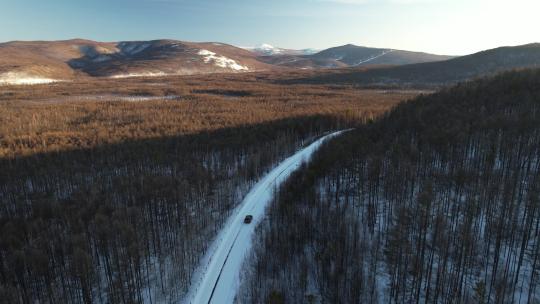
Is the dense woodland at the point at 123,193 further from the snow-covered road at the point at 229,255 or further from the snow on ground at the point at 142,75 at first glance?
the snow on ground at the point at 142,75

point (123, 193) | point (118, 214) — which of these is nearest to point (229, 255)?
point (118, 214)

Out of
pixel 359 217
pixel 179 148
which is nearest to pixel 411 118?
pixel 359 217

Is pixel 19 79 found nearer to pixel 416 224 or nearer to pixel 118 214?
pixel 118 214

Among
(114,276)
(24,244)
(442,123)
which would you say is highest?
(442,123)

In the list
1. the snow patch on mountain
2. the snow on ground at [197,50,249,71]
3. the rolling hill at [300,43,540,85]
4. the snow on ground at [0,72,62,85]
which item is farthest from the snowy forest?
the snow on ground at [197,50,249,71]

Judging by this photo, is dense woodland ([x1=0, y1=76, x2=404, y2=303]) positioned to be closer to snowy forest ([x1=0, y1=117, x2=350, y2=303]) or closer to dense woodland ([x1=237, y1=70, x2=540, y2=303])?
snowy forest ([x1=0, y1=117, x2=350, y2=303])

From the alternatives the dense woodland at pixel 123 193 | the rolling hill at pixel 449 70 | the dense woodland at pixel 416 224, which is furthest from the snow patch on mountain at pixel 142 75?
the dense woodland at pixel 416 224

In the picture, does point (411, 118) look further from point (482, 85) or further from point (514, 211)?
point (514, 211)
